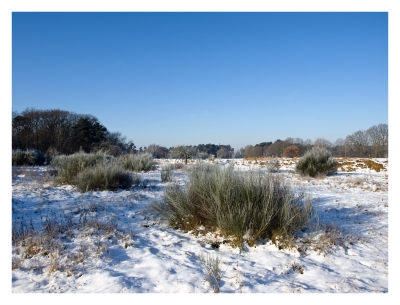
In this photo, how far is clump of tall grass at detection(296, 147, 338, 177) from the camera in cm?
1266

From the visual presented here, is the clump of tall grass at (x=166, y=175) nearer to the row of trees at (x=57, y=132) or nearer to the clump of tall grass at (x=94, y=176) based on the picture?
the clump of tall grass at (x=94, y=176)

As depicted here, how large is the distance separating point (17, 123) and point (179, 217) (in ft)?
93.2

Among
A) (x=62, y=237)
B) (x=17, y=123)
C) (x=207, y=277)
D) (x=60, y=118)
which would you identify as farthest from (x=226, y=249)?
(x=60, y=118)

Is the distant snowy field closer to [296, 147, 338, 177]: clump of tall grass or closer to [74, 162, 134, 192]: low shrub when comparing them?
[74, 162, 134, 192]: low shrub

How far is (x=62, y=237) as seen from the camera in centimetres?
385

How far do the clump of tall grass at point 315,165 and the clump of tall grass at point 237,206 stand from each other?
29.2ft

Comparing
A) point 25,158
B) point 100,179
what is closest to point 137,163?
point 100,179

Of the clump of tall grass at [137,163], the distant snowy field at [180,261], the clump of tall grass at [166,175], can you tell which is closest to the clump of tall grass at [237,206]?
the distant snowy field at [180,261]

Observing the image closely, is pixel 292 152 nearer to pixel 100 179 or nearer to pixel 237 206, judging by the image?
pixel 100 179

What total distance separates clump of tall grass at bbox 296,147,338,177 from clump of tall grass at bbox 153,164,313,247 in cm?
891

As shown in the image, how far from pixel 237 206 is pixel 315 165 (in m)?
10.5

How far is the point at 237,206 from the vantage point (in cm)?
388

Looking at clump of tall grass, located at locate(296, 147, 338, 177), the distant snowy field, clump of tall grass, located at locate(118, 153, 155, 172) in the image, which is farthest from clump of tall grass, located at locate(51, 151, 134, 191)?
clump of tall grass, located at locate(296, 147, 338, 177)

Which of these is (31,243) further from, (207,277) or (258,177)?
(258,177)
